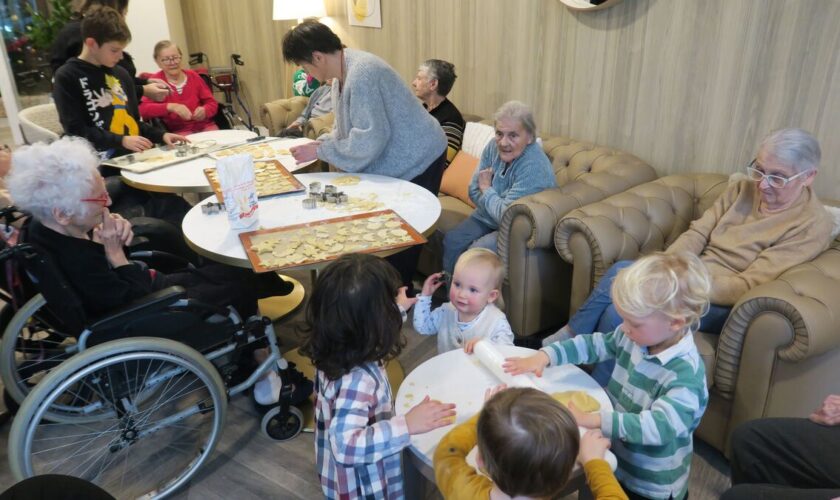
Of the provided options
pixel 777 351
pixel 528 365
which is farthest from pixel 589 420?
pixel 777 351

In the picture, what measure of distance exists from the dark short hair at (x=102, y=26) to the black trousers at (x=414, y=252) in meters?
1.67

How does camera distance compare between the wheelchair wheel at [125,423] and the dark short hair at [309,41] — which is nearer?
the wheelchair wheel at [125,423]

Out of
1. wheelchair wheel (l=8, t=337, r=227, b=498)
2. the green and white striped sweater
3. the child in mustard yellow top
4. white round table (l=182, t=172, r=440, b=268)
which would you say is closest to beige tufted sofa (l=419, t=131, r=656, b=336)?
white round table (l=182, t=172, r=440, b=268)

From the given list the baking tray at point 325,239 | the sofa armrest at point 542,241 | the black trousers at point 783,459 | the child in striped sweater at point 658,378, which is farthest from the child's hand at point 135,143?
the black trousers at point 783,459

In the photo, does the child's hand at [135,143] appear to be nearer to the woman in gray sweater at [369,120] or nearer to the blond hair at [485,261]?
the woman in gray sweater at [369,120]

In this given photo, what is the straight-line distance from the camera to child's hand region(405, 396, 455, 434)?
4.08ft

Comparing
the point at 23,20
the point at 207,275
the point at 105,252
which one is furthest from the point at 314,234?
the point at 23,20

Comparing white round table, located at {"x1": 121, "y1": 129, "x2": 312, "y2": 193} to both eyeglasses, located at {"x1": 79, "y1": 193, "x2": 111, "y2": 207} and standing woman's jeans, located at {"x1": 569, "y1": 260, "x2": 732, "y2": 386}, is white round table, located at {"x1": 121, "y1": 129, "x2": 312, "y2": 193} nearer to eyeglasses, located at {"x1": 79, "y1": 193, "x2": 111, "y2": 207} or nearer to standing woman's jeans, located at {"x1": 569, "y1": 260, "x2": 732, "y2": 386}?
eyeglasses, located at {"x1": 79, "y1": 193, "x2": 111, "y2": 207}

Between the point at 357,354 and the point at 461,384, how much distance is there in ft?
1.18

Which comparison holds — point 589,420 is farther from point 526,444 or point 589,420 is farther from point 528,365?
point 526,444

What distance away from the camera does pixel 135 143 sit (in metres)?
3.07

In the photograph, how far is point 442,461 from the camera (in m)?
1.16

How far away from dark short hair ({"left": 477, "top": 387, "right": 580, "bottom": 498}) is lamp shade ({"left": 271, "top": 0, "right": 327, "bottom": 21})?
13.9 feet

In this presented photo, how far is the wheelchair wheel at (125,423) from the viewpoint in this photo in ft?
5.19
